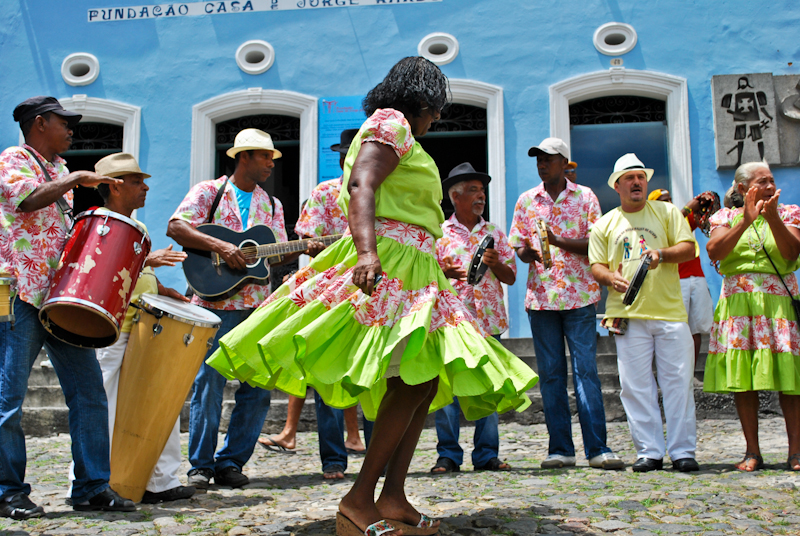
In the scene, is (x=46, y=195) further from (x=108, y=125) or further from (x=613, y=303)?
(x=108, y=125)

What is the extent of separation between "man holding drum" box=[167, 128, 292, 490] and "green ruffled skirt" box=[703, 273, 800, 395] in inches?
122

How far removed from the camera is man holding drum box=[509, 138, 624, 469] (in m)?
5.38

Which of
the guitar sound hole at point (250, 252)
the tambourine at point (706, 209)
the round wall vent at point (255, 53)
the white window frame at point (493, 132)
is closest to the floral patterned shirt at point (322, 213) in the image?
the guitar sound hole at point (250, 252)

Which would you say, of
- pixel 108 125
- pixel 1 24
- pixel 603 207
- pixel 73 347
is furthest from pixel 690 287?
pixel 1 24

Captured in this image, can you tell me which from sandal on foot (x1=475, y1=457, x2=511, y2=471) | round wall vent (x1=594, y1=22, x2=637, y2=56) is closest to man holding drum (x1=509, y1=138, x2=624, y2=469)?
sandal on foot (x1=475, y1=457, x2=511, y2=471)

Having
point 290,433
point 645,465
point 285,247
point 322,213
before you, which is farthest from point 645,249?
point 290,433

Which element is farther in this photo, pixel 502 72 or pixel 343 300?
pixel 502 72

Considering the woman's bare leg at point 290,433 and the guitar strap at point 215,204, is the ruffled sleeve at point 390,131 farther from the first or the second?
the woman's bare leg at point 290,433

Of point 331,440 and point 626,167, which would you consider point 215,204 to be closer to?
point 331,440

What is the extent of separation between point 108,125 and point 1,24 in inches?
83.4

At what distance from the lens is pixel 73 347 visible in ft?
13.1

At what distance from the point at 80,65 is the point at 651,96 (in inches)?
321

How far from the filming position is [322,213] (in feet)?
18.2

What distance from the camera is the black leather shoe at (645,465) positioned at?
5.01 meters
